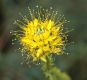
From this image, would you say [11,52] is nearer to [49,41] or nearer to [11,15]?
[11,15]

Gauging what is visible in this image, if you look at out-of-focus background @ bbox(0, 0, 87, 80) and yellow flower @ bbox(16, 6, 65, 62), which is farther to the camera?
out-of-focus background @ bbox(0, 0, 87, 80)

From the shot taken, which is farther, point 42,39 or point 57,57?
point 57,57

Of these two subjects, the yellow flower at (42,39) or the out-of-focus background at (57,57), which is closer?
the yellow flower at (42,39)

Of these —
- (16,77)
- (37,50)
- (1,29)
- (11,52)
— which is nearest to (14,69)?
(16,77)
